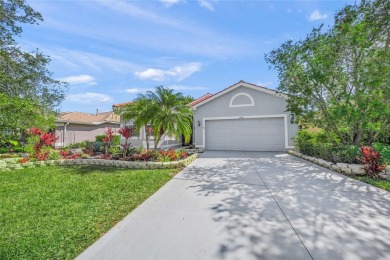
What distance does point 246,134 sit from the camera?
45.2ft

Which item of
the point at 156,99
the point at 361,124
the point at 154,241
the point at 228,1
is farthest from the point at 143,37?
the point at 361,124

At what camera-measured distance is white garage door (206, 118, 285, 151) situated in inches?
521

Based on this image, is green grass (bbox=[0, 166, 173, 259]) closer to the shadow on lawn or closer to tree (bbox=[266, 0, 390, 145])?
the shadow on lawn

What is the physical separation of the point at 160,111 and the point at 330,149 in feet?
25.4

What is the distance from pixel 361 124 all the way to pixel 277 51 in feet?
16.8

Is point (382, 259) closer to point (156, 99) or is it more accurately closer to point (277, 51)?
point (156, 99)

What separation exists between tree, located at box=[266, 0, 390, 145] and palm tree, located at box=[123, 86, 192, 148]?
18.8ft

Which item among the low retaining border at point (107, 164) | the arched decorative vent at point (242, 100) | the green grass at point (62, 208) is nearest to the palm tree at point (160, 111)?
the low retaining border at point (107, 164)

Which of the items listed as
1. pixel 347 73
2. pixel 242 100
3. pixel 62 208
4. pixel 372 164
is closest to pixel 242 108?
pixel 242 100

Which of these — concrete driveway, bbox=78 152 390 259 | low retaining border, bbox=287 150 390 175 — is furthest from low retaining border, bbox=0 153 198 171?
low retaining border, bbox=287 150 390 175

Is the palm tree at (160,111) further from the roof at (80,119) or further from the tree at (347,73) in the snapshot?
the roof at (80,119)

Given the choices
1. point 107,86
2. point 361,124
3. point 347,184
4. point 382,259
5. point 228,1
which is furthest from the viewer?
point 107,86

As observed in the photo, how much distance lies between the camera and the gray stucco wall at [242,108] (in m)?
13.1

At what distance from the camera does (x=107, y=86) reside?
65.0 feet
